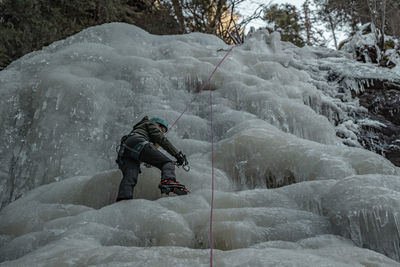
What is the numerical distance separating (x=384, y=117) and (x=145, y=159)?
4010mm

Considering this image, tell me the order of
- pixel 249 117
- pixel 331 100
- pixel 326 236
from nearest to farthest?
pixel 326 236, pixel 249 117, pixel 331 100

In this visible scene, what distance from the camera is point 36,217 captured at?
3131mm

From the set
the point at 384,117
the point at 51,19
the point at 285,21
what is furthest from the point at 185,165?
the point at 285,21

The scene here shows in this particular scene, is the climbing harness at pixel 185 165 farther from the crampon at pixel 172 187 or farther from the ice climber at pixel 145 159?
the crampon at pixel 172 187

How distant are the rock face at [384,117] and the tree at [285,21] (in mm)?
6985

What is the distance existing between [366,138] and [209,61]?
9.33 ft

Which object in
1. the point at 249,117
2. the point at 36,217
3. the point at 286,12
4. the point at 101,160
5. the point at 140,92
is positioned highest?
the point at 286,12

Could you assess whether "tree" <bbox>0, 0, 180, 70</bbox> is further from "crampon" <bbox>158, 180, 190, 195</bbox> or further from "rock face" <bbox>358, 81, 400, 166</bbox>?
"rock face" <bbox>358, 81, 400, 166</bbox>

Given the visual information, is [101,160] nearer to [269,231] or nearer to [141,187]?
[141,187]

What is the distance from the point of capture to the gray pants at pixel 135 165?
3307mm

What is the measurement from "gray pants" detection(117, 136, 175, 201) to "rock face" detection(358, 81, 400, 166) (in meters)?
3.16

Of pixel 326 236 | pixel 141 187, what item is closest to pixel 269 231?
pixel 326 236

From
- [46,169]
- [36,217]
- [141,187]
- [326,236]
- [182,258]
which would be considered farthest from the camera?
[46,169]

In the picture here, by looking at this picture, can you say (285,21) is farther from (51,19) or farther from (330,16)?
(51,19)
